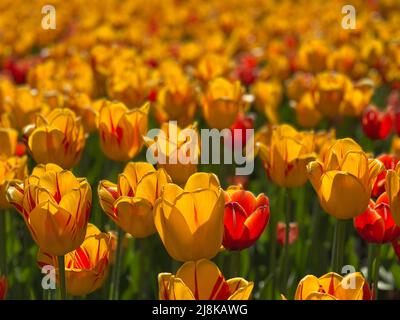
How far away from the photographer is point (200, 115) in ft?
13.8

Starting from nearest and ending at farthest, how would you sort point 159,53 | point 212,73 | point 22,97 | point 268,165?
point 268,165 < point 22,97 < point 212,73 < point 159,53

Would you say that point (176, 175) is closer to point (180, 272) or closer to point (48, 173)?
point (48, 173)

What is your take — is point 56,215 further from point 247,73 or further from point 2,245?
point 247,73

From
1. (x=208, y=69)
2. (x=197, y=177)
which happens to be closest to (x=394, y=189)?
(x=197, y=177)

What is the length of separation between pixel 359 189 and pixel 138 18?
6.11m

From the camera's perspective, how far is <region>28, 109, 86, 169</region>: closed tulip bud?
7.05 feet

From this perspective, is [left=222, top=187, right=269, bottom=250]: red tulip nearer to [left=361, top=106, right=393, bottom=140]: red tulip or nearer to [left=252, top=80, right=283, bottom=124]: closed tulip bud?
[left=361, top=106, right=393, bottom=140]: red tulip

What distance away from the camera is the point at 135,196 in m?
1.73

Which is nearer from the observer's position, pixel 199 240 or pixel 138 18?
pixel 199 240

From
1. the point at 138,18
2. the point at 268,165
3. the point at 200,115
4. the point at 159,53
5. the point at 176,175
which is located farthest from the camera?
the point at 138,18

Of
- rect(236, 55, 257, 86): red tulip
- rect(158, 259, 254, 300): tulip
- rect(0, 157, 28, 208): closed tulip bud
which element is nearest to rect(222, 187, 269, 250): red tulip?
rect(158, 259, 254, 300): tulip

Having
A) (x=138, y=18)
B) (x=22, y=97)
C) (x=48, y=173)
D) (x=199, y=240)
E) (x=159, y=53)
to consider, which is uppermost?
(x=138, y=18)

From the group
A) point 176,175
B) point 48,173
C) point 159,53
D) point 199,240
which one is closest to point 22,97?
point 176,175

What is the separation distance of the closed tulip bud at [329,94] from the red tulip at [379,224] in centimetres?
128
